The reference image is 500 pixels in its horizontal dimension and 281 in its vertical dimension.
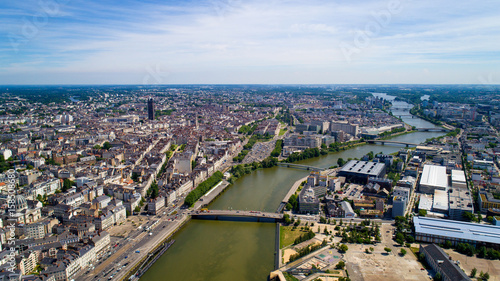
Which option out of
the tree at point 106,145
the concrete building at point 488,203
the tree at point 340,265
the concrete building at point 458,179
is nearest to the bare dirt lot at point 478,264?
the tree at point 340,265

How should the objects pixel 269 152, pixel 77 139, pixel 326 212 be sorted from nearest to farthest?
pixel 326 212
pixel 269 152
pixel 77 139

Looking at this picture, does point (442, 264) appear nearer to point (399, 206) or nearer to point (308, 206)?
point (399, 206)

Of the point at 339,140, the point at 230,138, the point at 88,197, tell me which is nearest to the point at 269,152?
the point at 230,138

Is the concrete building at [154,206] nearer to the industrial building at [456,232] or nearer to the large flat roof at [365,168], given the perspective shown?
the industrial building at [456,232]

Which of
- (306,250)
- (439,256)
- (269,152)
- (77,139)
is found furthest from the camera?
(77,139)

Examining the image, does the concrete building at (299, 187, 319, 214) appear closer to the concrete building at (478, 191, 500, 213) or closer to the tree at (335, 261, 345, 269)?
the tree at (335, 261, 345, 269)

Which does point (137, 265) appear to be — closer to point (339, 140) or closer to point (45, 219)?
point (45, 219)

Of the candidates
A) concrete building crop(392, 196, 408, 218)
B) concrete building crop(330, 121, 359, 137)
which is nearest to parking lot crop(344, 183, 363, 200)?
concrete building crop(392, 196, 408, 218)

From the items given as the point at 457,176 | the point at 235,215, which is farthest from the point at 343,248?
the point at 457,176
